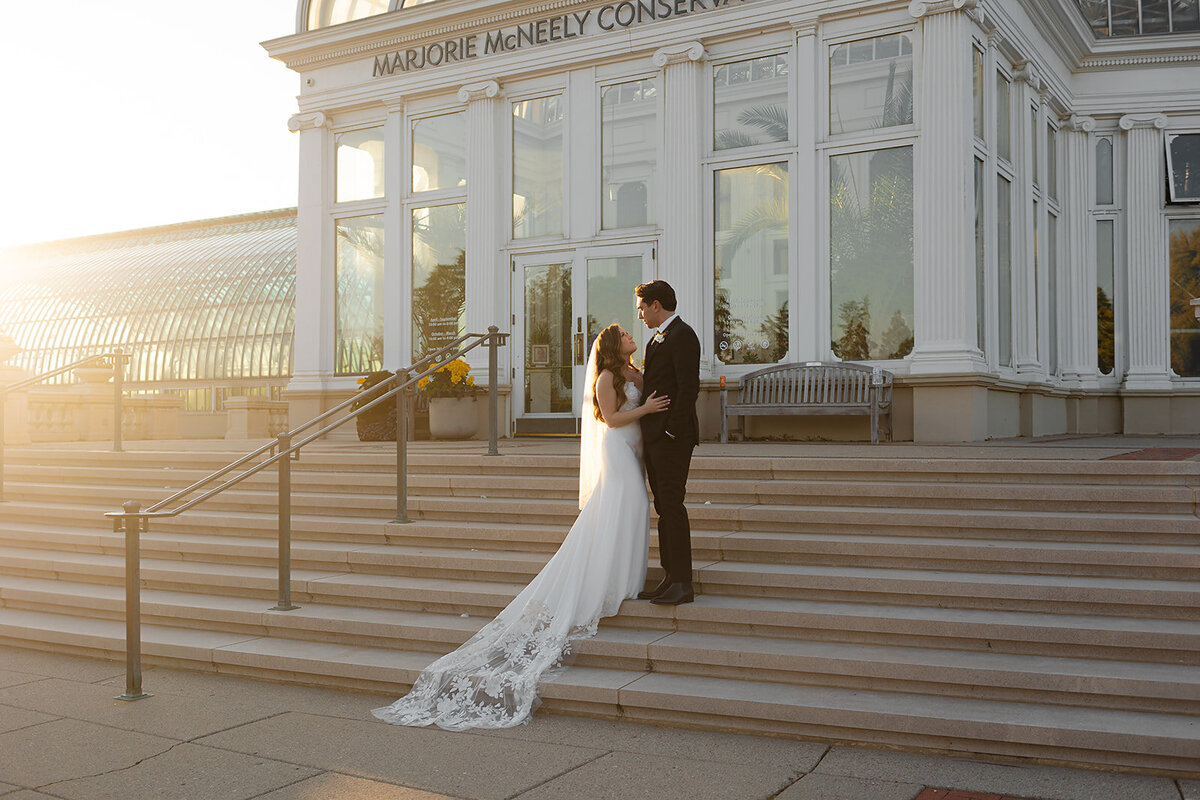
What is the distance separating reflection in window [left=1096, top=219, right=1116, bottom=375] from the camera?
1847cm

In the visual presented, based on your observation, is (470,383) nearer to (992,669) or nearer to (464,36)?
(464,36)

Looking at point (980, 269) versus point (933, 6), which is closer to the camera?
point (933, 6)

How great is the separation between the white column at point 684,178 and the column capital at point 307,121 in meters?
6.08

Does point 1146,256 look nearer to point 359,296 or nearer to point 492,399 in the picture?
point 492,399

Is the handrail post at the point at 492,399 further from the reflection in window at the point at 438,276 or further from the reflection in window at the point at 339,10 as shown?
Result: the reflection in window at the point at 339,10

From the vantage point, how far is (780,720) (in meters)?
5.37

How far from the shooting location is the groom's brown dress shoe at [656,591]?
21.8 feet

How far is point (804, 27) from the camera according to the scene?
44.4 feet

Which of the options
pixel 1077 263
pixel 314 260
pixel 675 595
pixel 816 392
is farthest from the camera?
pixel 1077 263

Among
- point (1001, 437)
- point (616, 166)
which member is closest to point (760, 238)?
point (616, 166)

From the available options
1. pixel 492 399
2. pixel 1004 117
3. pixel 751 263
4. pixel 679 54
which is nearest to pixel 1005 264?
pixel 1004 117

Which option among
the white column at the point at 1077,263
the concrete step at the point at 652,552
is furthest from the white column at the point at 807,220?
the white column at the point at 1077,263

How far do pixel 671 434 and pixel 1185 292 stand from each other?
15.2 m

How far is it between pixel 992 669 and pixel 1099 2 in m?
17.6
